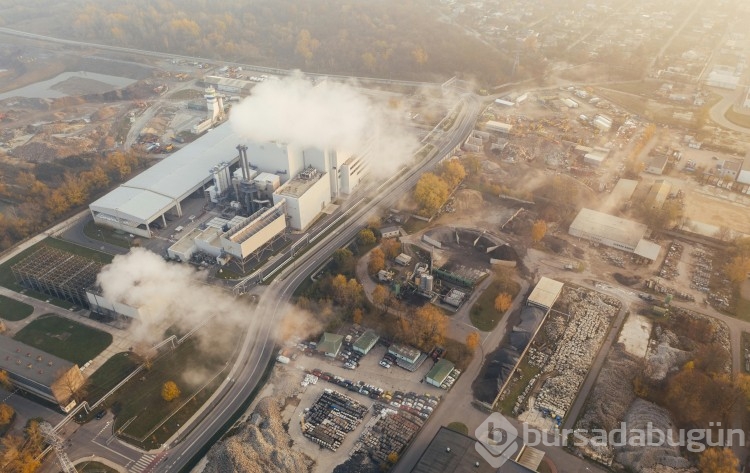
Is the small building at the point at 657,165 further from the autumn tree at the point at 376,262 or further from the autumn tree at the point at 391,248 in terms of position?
the autumn tree at the point at 376,262

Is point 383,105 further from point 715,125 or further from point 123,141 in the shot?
point 715,125

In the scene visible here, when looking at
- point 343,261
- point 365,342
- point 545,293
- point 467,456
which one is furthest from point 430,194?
point 467,456

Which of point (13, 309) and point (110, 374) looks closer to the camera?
point (110, 374)

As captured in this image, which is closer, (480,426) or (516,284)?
(480,426)

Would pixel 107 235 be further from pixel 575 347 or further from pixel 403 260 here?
pixel 575 347

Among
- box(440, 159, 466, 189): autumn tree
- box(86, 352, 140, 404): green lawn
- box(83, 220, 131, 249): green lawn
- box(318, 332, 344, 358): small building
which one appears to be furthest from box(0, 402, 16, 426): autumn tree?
box(440, 159, 466, 189): autumn tree

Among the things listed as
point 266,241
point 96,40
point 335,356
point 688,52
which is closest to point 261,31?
point 96,40
